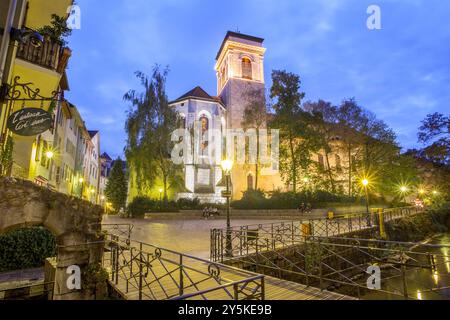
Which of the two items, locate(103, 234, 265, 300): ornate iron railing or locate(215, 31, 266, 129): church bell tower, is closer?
locate(103, 234, 265, 300): ornate iron railing

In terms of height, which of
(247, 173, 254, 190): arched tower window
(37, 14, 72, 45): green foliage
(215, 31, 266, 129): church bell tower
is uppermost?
(215, 31, 266, 129): church bell tower

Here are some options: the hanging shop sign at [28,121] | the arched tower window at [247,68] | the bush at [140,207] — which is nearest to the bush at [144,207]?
the bush at [140,207]

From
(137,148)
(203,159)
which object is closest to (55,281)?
(137,148)

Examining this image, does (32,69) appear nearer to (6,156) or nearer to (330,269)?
(6,156)

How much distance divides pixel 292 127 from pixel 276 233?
80.2ft

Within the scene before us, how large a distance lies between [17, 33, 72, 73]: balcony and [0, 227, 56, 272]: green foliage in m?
7.28

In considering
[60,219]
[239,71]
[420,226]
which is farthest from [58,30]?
[239,71]

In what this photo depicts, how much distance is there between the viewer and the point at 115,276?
756cm

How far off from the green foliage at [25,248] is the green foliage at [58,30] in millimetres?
8053

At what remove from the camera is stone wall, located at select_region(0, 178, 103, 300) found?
19.6ft

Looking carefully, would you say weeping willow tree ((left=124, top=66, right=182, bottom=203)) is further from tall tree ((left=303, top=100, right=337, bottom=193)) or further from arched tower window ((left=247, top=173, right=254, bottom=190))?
tall tree ((left=303, top=100, right=337, bottom=193))

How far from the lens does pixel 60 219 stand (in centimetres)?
696

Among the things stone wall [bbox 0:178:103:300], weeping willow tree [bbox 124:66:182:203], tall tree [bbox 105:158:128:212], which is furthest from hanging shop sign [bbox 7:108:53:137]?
tall tree [bbox 105:158:128:212]
